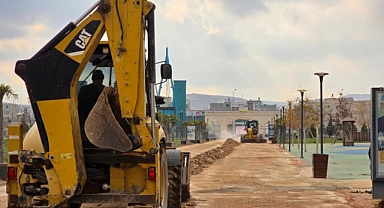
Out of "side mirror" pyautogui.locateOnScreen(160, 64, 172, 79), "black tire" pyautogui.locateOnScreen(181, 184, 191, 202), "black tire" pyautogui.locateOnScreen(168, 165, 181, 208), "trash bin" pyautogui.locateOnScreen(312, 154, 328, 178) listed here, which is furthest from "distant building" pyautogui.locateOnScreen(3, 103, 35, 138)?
"trash bin" pyautogui.locateOnScreen(312, 154, 328, 178)

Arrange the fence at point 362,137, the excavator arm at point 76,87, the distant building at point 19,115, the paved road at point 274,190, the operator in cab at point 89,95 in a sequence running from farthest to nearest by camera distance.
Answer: the fence at point 362,137 < the paved road at point 274,190 < the distant building at point 19,115 < the operator in cab at point 89,95 < the excavator arm at point 76,87

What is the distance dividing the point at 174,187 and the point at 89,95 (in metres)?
2.84

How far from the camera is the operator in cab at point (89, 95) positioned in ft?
30.7

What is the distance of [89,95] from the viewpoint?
9.68m

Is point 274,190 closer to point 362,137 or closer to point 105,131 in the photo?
point 105,131

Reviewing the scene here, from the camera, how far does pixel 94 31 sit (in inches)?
340

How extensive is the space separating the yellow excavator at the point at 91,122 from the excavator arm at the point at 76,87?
13 mm

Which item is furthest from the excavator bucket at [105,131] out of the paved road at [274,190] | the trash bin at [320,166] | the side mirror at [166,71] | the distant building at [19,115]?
the trash bin at [320,166]

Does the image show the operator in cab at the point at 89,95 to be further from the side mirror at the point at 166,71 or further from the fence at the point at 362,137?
the fence at the point at 362,137

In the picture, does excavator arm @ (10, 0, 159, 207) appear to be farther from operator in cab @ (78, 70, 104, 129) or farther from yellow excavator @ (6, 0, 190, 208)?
operator in cab @ (78, 70, 104, 129)

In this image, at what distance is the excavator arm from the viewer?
844 centimetres

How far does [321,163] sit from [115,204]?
49.9 ft

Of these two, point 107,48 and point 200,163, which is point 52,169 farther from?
point 200,163

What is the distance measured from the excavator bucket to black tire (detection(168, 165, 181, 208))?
10.5ft
